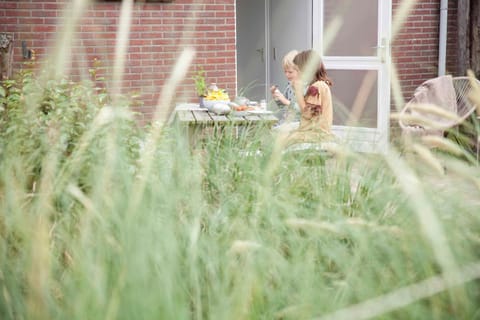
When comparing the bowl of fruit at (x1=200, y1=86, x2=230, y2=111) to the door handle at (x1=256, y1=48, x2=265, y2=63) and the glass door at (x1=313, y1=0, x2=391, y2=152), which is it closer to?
the glass door at (x1=313, y1=0, x2=391, y2=152)

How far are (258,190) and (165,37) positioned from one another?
4640 millimetres

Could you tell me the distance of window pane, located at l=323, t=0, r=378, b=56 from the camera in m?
6.93

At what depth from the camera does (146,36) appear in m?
6.21

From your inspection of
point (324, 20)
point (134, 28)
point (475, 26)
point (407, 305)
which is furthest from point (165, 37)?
point (407, 305)

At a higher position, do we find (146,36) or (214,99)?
(146,36)

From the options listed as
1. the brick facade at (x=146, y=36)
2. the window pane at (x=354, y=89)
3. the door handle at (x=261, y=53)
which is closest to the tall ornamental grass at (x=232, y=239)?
the brick facade at (x=146, y=36)

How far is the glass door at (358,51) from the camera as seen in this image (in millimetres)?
6887

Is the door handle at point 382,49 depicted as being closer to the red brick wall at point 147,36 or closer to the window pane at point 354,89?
the window pane at point 354,89

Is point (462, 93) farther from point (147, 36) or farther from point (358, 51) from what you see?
point (147, 36)

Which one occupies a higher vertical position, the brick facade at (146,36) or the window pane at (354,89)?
the brick facade at (146,36)

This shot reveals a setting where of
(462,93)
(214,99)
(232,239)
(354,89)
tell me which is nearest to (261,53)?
(354,89)

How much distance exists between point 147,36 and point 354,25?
217 cm

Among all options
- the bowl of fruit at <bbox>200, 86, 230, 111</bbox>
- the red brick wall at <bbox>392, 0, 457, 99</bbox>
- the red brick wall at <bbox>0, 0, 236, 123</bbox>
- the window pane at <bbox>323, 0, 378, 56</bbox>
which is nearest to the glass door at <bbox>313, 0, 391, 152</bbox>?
the window pane at <bbox>323, 0, 378, 56</bbox>

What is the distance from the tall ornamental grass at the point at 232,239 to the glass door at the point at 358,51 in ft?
16.6
